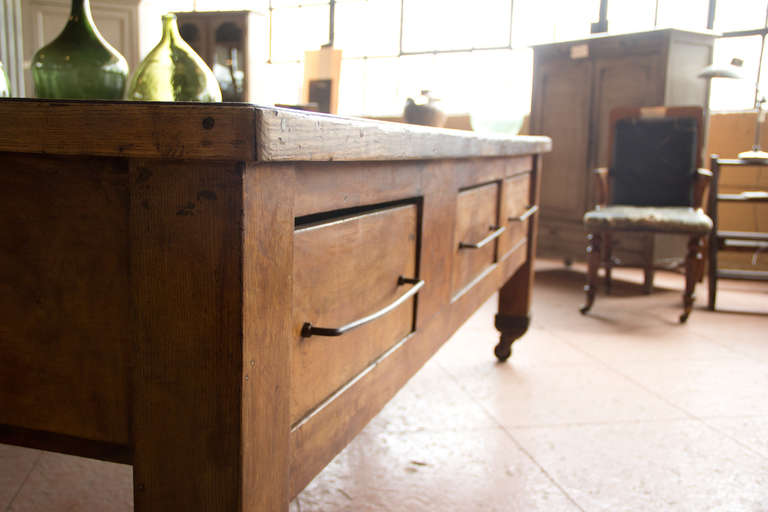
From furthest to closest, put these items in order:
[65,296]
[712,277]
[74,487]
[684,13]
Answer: [684,13] → [712,277] → [74,487] → [65,296]

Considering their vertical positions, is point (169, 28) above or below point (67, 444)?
above

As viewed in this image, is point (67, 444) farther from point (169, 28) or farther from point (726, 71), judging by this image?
point (726, 71)

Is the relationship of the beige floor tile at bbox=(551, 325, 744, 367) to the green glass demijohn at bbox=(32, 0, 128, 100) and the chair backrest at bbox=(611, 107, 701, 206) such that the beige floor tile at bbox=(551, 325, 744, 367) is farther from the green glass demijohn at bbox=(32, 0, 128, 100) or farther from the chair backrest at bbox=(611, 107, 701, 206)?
the green glass demijohn at bbox=(32, 0, 128, 100)

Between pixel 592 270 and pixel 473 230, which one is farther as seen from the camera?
pixel 592 270

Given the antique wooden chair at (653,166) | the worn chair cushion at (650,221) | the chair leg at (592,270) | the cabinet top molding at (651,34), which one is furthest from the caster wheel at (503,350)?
A: the cabinet top molding at (651,34)

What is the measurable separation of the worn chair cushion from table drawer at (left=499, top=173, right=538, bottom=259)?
1.00 m

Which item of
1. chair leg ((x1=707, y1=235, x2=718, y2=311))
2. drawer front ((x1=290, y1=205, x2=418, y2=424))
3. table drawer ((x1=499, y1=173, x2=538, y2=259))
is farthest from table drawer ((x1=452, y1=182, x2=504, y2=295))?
chair leg ((x1=707, y1=235, x2=718, y2=311))

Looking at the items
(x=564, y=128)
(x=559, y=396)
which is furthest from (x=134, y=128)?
(x=564, y=128)

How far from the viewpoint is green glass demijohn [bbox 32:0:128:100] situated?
80 centimetres

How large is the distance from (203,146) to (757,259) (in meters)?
4.54

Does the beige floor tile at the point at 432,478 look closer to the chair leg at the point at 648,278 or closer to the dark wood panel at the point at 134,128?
the dark wood panel at the point at 134,128

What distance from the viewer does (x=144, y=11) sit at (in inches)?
64.1

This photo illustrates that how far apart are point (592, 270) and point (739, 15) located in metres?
2.76

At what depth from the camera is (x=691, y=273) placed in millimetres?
2953
